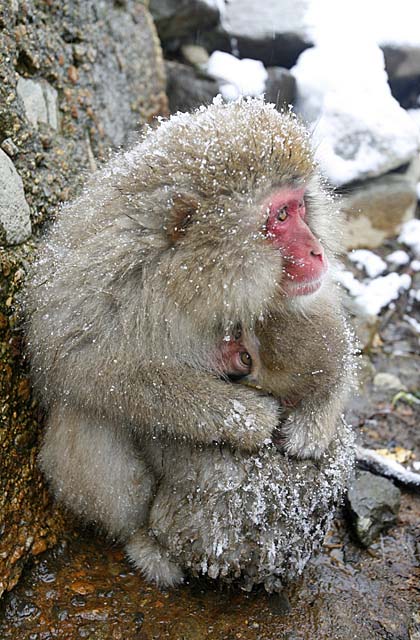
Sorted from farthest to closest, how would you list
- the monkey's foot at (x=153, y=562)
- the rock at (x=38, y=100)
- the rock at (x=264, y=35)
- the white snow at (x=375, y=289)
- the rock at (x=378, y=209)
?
the rock at (x=264, y=35), the rock at (x=378, y=209), the white snow at (x=375, y=289), the rock at (x=38, y=100), the monkey's foot at (x=153, y=562)

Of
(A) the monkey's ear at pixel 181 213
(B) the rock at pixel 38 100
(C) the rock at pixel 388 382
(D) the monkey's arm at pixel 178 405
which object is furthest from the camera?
(C) the rock at pixel 388 382

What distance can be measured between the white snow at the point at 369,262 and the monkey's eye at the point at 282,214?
2.90 meters

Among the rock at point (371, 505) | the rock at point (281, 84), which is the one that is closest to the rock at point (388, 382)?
the rock at point (371, 505)

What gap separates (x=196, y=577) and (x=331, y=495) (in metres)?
0.58

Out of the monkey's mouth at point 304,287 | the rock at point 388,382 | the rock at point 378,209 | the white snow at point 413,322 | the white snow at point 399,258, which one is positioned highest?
the monkey's mouth at point 304,287

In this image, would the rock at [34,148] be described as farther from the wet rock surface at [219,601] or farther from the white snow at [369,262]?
the white snow at [369,262]

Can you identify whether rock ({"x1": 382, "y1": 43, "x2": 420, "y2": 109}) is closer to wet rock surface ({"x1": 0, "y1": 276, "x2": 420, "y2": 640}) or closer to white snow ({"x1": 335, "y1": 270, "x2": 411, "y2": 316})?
white snow ({"x1": 335, "y1": 270, "x2": 411, "y2": 316})

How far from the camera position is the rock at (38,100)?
2980mm

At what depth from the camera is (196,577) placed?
272 centimetres

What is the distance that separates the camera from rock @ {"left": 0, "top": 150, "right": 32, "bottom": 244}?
2627 mm

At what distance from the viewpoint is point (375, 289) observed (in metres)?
5.09

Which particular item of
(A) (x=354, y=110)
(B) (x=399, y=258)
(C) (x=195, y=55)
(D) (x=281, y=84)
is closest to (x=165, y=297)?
(B) (x=399, y=258)

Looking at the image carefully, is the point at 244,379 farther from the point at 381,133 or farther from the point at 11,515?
the point at 381,133

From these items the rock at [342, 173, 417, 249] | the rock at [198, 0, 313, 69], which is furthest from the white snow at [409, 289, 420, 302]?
the rock at [198, 0, 313, 69]
